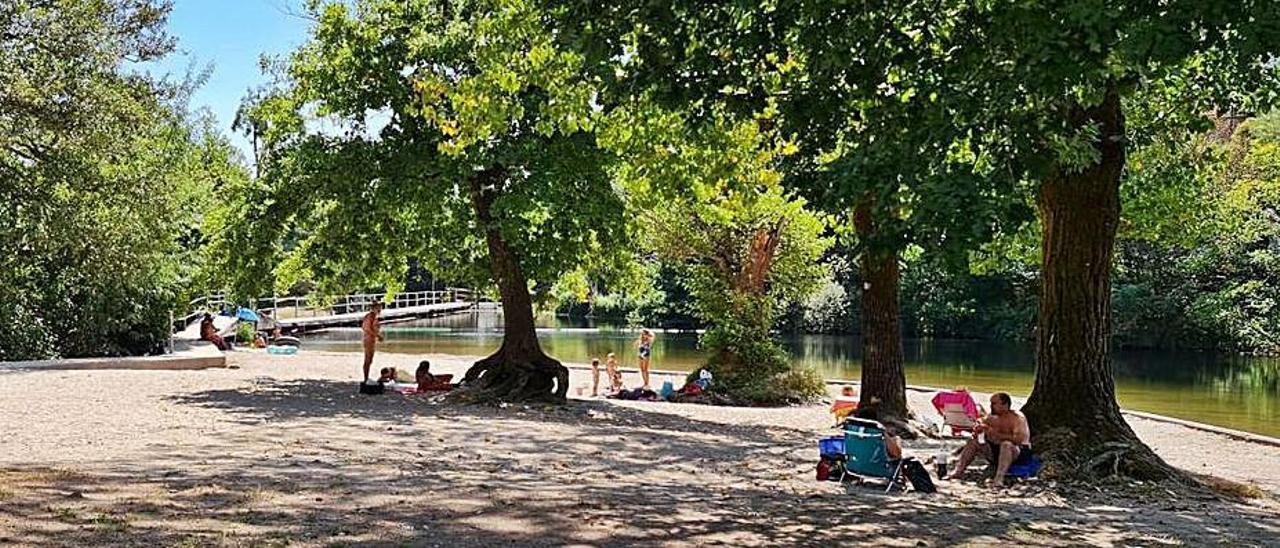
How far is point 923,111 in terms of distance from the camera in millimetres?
7383

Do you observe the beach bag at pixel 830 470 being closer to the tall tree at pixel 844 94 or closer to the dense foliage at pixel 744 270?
the tall tree at pixel 844 94

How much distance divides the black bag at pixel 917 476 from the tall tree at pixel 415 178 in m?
5.79

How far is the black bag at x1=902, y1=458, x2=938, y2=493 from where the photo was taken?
10031 millimetres

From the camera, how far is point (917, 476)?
10.1m

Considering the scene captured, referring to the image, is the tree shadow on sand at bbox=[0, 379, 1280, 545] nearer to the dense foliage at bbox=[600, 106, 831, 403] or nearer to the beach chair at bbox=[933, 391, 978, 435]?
the beach chair at bbox=[933, 391, 978, 435]

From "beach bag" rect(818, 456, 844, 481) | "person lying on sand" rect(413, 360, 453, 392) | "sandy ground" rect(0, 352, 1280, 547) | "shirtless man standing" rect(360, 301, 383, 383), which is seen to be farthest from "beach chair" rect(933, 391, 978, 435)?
"shirtless man standing" rect(360, 301, 383, 383)

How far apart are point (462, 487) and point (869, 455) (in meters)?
3.85

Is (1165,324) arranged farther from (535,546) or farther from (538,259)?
(535,546)

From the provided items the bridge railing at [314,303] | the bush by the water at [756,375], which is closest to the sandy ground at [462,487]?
the bush by the water at [756,375]

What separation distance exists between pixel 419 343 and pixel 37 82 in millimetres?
27201

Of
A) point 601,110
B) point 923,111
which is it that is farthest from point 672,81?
point 601,110

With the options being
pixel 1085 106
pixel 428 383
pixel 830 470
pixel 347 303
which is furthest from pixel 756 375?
pixel 347 303

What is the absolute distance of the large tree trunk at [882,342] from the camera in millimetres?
15836

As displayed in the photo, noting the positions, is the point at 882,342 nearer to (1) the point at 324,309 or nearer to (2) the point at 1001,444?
(2) the point at 1001,444
